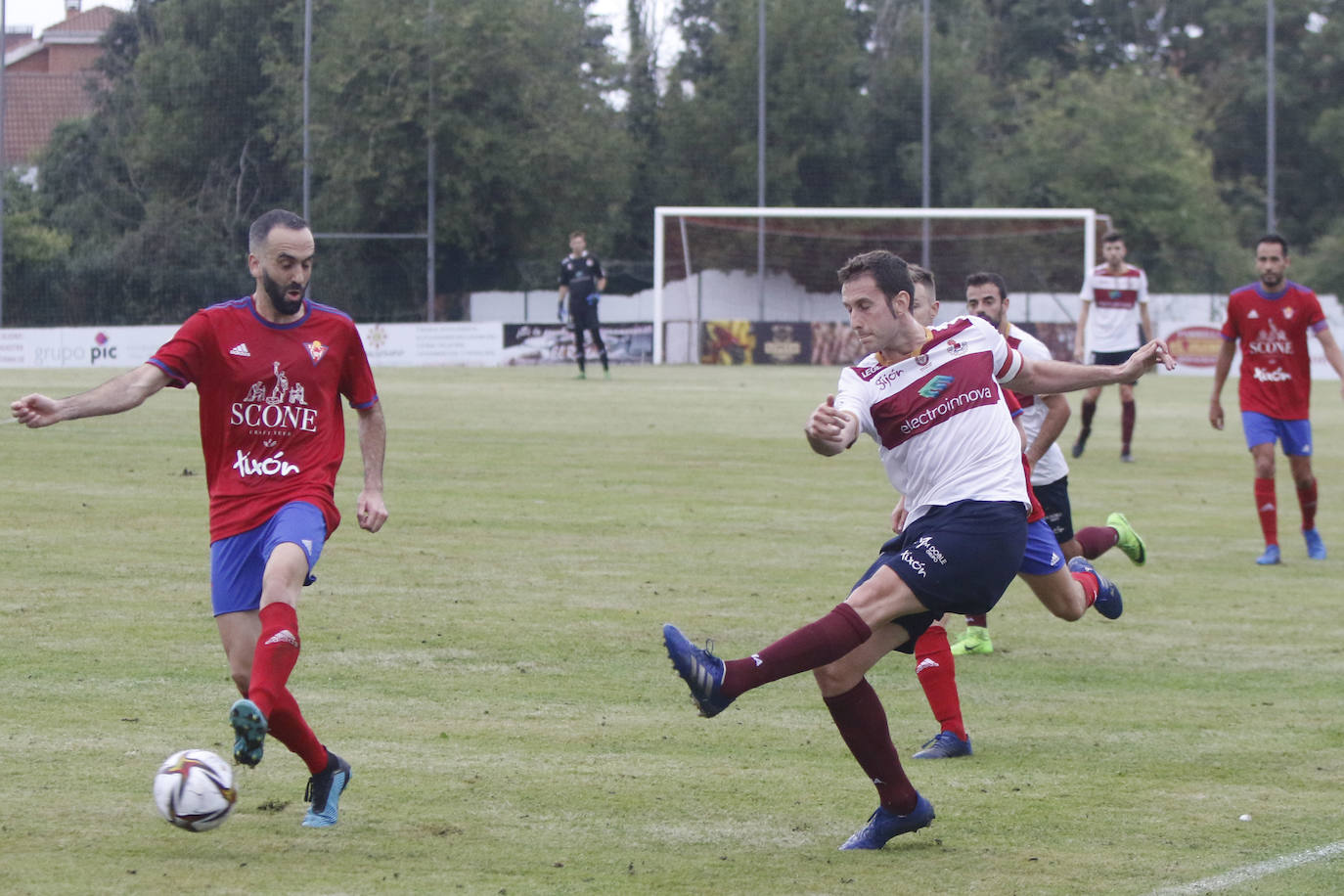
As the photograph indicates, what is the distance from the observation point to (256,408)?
571 cm

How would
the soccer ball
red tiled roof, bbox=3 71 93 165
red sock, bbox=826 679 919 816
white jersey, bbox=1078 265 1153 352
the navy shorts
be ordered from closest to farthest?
the soccer ball, red sock, bbox=826 679 919 816, the navy shorts, white jersey, bbox=1078 265 1153 352, red tiled roof, bbox=3 71 93 165

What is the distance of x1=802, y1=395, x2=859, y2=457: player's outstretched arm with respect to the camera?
5.16 meters

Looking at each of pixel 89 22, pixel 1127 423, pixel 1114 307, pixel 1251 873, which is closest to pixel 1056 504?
pixel 1251 873

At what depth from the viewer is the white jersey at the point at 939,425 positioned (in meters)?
5.59

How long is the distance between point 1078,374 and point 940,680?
53.4 inches

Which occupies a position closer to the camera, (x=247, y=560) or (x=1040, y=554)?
(x=247, y=560)

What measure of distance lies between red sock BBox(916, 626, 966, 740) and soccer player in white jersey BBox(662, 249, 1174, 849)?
119cm

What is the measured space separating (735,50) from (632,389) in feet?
79.6

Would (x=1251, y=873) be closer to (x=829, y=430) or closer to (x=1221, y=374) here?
(x=829, y=430)

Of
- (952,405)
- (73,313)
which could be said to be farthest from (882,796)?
(73,313)

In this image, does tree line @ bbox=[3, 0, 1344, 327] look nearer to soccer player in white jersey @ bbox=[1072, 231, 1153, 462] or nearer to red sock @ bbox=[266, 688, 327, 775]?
soccer player in white jersey @ bbox=[1072, 231, 1153, 462]

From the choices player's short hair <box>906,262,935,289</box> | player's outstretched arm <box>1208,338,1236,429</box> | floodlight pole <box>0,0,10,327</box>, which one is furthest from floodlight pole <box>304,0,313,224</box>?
player's short hair <box>906,262,935,289</box>

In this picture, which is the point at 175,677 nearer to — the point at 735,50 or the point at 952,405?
the point at 952,405

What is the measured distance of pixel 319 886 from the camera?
16.1 feet
